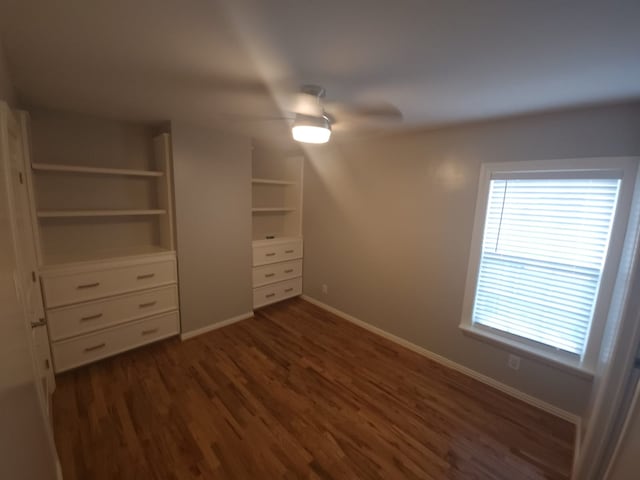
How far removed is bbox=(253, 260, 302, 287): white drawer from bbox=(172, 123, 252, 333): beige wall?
197mm

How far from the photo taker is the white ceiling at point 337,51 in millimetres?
959

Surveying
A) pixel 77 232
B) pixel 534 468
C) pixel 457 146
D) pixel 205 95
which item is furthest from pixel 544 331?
pixel 77 232

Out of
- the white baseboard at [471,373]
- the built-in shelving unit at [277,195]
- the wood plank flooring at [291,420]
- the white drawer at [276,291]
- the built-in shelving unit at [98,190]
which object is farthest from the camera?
the built-in shelving unit at [277,195]

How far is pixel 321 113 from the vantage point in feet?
6.13

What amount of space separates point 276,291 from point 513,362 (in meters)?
2.71

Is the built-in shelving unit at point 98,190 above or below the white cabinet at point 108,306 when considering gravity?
above

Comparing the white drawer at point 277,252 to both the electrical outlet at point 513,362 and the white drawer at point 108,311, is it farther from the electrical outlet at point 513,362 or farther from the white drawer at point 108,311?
the electrical outlet at point 513,362

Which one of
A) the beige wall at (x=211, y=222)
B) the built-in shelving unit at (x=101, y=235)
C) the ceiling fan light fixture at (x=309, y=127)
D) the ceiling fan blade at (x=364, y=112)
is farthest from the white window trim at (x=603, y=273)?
the built-in shelving unit at (x=101, y=235)

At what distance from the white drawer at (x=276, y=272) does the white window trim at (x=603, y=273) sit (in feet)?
7.36

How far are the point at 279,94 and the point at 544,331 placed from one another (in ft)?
8.54

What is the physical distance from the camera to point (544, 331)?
2094 mm

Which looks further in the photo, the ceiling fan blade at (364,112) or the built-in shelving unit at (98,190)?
the built-in shelving unit at (98,190)

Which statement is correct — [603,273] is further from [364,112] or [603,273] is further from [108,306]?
[108,306]

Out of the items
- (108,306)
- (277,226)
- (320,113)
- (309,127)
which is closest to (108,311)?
(108,306)
